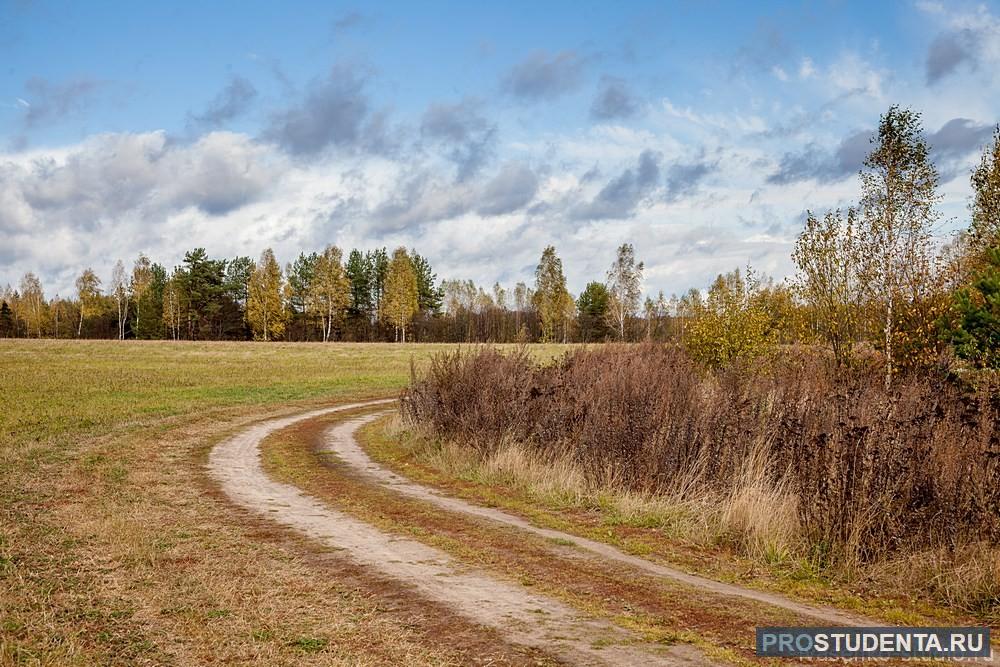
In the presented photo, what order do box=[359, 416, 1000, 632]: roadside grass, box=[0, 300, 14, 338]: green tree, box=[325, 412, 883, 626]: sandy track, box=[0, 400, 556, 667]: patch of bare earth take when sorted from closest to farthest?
box=[0, 400, 556, 667]: patch of bare earth < box=[325, 412, 883, 626]: sandy track < box=[359, 416, 1000, 632]: roadside grass < box=[0, 300, 14, 338]: green tree

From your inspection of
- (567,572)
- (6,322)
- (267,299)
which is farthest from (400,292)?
(567,572)

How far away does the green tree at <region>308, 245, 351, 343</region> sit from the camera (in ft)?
310

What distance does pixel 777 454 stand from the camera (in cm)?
1071

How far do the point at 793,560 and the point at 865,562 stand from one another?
78cm

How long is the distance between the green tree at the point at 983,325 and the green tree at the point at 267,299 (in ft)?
294

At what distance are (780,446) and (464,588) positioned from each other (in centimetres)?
564

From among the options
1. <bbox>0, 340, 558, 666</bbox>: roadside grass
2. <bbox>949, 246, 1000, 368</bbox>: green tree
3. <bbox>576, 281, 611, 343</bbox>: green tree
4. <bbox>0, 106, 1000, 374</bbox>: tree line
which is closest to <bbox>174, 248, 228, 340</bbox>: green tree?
<bbox>0, 106, 1000, 374</bbox>: tree line

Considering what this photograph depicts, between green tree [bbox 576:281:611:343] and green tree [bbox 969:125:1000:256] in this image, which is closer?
Result: green tree [bbox 969:125:1000:256]

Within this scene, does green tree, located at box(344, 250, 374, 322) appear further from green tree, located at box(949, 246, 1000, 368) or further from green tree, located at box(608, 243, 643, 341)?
green tree, located at box(949, 246, 1000, 368)

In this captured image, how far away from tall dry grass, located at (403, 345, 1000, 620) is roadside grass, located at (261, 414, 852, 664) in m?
1.90

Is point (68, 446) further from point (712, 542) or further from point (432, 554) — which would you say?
point (712, 542)

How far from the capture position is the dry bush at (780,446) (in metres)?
8.33

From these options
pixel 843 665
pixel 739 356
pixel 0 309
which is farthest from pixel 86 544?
pixel 0 309

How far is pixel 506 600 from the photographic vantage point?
7438 mm
